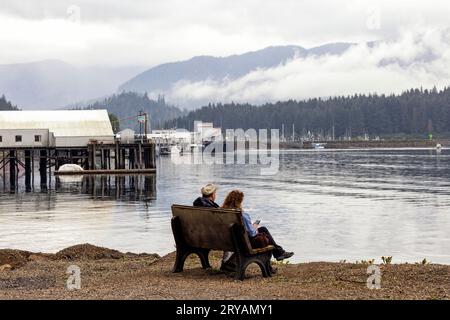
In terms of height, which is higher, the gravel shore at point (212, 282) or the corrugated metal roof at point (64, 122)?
the corrugated metal roof at point (64, 122)

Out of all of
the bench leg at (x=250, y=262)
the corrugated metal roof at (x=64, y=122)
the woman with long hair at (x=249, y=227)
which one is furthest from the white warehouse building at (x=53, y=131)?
the bench leg at (x=250, y=262)

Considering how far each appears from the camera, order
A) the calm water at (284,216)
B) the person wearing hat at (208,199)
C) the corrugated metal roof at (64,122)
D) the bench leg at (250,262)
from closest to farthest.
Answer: the bench leg at (250,262), the person wearing hat at (208,199), the calm water at (284,216), the corrugated metal roof at (64,122)

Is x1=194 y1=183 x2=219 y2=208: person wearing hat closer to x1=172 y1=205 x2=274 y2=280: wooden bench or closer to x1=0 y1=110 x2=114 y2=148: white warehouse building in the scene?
x1=172 y1=205 x2=274 y2=280: wooden bench

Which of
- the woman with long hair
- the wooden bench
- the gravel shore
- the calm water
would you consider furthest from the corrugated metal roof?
the woman with long hair

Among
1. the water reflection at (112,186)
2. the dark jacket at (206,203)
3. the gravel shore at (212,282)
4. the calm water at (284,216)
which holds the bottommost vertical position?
the water reflection at (112,186)

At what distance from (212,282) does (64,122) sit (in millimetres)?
103389

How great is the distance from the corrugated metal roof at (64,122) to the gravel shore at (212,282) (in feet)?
314

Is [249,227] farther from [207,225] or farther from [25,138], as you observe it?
[25,138]

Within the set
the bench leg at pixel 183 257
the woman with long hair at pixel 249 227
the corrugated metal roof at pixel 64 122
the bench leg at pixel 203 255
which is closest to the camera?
the woman with long hair at pixel 249 227

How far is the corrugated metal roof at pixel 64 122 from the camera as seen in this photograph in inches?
4572

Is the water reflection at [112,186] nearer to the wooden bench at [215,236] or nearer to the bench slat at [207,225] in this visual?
the wooden bench at [215,236]

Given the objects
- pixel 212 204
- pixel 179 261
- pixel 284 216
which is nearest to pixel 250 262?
pixel 212 204

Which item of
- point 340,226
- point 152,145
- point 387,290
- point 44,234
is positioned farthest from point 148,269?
point 152,145

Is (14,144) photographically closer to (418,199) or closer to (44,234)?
(418,199)
